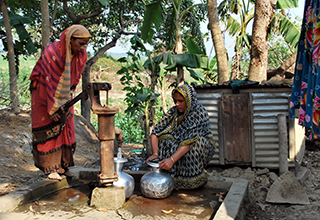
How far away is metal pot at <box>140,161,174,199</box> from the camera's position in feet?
10.1

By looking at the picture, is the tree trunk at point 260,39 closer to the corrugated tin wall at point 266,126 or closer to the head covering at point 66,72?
the corrugated tin wall at point 266,126

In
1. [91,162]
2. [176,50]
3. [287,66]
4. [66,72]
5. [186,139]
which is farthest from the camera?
[287,66]

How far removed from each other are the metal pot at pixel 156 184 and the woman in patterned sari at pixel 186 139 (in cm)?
21

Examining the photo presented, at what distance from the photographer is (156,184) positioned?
3.09m

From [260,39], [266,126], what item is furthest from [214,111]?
[260,39]

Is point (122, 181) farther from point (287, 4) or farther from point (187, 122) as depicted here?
point (287, 4)

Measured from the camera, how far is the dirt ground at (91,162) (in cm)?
351

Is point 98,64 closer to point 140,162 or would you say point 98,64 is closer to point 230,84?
point 140,162

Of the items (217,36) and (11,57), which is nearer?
(217,36)

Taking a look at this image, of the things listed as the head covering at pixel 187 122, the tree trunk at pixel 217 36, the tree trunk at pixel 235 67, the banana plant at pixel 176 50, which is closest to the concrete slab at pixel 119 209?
the head covering at pixel 187 122

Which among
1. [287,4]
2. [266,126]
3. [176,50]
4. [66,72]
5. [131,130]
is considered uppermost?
[287,4]

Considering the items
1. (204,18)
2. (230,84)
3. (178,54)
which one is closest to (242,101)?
(230,84)

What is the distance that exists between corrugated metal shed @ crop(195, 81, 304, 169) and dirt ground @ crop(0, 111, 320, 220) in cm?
25

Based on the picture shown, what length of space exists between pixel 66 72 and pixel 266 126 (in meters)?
3.39
